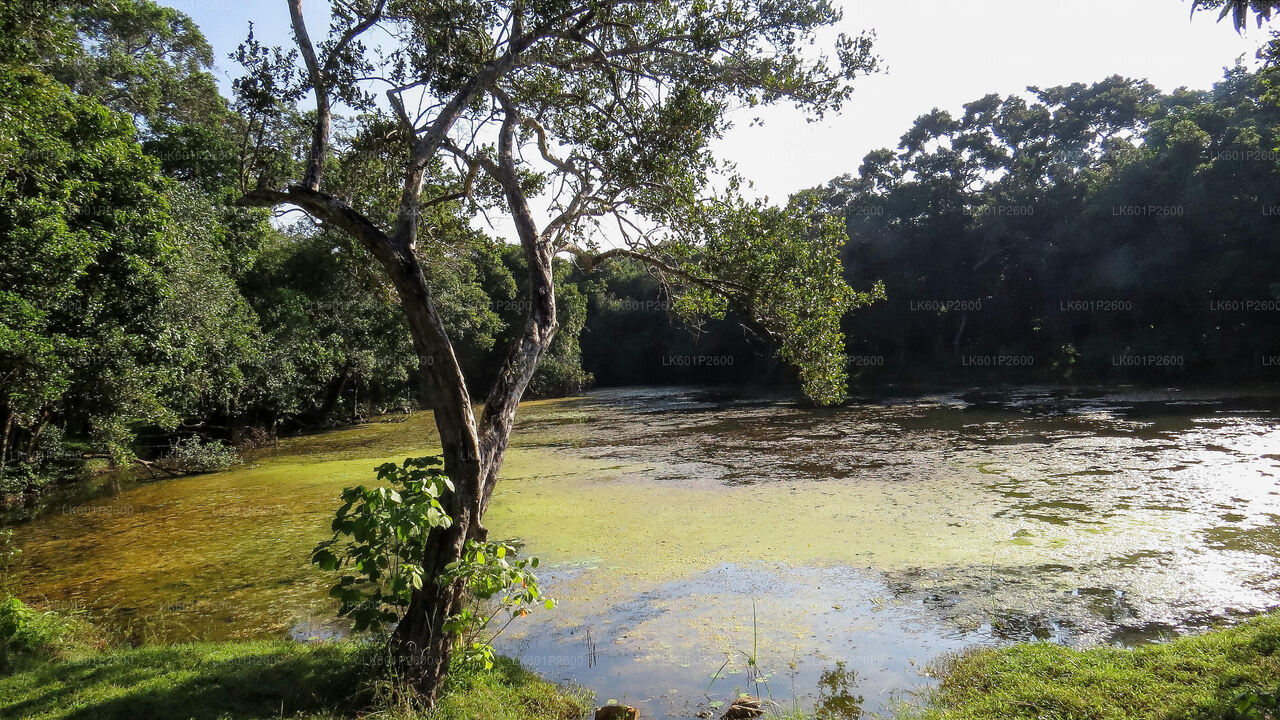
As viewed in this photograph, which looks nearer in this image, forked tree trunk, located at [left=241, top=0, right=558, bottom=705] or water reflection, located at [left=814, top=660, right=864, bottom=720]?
forked tree trunk, located at [left=241, top=0, right=558, bottom=705]

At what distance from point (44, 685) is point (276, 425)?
19316 millimetres

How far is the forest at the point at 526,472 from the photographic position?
3.94m

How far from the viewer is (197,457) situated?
14.1 metres

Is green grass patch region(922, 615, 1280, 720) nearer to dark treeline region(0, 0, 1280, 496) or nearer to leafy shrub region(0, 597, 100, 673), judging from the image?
dark treeline region(0, 0, 1280, 496)

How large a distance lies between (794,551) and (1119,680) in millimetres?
3624

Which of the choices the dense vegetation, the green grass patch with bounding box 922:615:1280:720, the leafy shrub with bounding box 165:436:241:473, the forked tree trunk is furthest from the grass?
the leafy shrub with bounding box 165:436:241:473

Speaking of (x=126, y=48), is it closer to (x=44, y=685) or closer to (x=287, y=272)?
(x=287, y=272)

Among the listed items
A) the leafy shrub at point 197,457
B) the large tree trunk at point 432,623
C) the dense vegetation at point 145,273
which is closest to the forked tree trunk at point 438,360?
the large tree trunk at point 432,623

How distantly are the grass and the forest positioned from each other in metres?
0.03

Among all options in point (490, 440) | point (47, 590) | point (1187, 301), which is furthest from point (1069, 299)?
point (47, 590)

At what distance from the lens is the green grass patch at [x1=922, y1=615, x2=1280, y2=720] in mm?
3441

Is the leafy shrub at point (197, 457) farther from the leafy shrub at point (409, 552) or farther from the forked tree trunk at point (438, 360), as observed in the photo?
the leafy shrub at point (409, 552)

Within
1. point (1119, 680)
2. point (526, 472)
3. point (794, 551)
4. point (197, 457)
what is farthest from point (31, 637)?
point (197, 457)

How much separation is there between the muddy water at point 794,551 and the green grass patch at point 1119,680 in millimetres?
384
